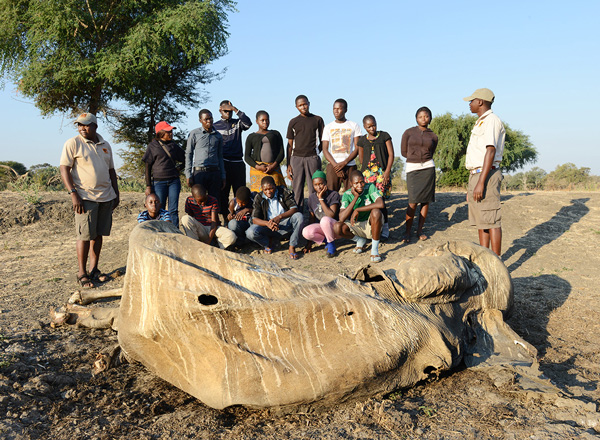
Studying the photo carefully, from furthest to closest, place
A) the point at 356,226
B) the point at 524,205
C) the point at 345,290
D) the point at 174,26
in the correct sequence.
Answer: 1. the point at 174,26
2. the point at 524,205
3. the point at 356,226
4. the point at 345,290

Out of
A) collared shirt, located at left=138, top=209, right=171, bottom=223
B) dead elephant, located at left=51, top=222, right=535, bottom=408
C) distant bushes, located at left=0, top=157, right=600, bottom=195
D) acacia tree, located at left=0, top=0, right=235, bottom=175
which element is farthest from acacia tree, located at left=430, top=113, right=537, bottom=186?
dead elephant, located at left=51, top=222, right=535, bottom=408

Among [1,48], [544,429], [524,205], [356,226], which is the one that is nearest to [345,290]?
[544,429]

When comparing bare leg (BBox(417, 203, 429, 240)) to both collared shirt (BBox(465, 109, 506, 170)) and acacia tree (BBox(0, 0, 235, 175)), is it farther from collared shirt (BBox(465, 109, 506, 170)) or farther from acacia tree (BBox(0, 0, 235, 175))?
acacia tree (BBox(0, 0, 235, 175))

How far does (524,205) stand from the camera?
9016 mm

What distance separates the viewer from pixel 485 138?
5.49 metres

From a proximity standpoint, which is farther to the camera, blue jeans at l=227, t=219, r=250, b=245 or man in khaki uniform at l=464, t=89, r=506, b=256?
blue jeans at l=227, t=219, r=250, b=245

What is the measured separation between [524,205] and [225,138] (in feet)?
18.7

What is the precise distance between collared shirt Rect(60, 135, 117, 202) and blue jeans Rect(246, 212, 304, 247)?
6.31ft

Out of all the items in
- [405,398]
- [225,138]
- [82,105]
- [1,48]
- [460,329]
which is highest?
[1,48]

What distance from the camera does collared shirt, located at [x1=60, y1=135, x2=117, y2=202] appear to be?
538cm

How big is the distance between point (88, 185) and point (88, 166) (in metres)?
0.22

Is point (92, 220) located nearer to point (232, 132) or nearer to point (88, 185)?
point (88, 185)

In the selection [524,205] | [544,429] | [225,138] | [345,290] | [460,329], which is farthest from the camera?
[524,205]

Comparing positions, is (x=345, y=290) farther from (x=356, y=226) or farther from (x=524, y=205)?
(x=524, y=205)
